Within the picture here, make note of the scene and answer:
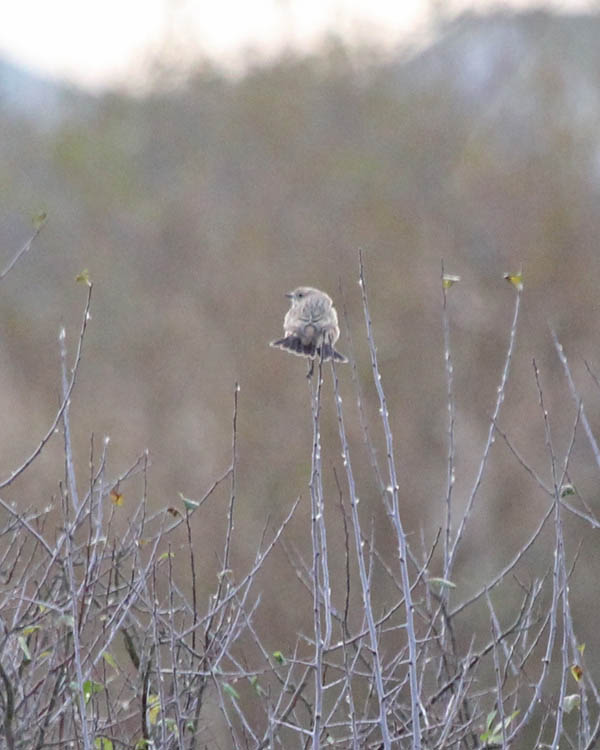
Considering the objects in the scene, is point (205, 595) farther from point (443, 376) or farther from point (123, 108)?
point (123, 108)

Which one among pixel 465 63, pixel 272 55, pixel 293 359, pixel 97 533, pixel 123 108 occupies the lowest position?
pixel 97 533

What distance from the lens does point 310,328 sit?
26.2ft

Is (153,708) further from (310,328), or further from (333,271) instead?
(333,271)

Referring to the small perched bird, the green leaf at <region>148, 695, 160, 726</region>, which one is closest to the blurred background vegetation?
the small perched bird

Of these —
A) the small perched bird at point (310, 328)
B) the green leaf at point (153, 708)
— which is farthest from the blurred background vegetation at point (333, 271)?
the green leaf at point (153, 708)

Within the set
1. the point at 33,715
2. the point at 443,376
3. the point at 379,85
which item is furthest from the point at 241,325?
the point at 33,715

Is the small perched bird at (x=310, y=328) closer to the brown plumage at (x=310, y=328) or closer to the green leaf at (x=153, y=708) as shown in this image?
the brown plumage at (x=310, y=328)

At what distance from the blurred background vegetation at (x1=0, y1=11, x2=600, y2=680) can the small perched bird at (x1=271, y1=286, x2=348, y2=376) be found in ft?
27.5

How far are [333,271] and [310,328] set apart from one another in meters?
12.2

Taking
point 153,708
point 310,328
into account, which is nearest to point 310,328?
point 310,328

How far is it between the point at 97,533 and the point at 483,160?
55.7ft

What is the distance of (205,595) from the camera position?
A: 1593cm

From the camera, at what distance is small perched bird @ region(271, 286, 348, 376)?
7684 mm

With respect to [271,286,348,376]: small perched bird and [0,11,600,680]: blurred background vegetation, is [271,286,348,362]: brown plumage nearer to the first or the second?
[271,286,348,376]: small perched bird
